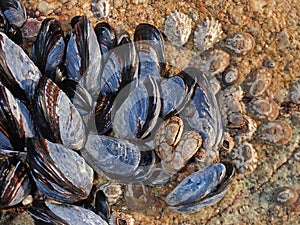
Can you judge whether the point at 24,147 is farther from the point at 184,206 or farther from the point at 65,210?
the point at 184,206

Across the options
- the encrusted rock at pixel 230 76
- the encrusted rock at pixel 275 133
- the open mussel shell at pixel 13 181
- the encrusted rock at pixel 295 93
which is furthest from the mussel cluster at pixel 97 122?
the encrusted rock at pixel 295 93

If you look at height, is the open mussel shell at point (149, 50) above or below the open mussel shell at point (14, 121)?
above

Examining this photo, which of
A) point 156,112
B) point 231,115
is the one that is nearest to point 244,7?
point 231,115

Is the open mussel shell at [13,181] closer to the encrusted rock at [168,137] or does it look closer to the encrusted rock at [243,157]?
the encrusted rock at [168,137]

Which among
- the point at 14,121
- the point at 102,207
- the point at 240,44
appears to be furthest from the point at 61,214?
the point at 240,44

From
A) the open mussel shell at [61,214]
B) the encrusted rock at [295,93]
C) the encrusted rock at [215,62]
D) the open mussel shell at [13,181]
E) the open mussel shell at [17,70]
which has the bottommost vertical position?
the open mussel shell at [61,214]

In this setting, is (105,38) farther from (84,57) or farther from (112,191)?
(112,191)
